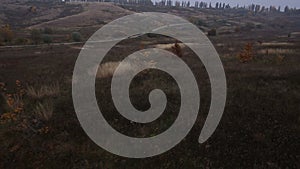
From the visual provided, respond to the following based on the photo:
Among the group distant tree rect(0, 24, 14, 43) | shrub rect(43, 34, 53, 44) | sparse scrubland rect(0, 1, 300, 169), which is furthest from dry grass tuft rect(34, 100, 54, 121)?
distant tree rect(0, 24, 14, 43)

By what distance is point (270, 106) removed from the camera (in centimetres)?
1034

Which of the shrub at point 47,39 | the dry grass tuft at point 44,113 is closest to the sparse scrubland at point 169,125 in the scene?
the dry grass tuft at point 44,113

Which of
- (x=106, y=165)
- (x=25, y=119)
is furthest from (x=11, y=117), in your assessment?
(x=106, y=165)

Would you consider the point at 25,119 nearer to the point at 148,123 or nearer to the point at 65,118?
the point at 65,118

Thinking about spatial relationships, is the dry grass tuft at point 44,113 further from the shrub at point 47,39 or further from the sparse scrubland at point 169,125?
the shrub at point 47,39

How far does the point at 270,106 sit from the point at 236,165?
3.97 meters

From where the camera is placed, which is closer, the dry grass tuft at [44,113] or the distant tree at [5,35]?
the dry grass tuft at [44,113]

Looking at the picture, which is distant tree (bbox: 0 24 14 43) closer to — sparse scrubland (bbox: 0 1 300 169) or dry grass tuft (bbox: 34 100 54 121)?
sparse scrubland (bbox: 0 1 300 169)

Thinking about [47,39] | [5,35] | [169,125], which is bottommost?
[169,125]

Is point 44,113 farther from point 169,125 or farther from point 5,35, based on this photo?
point 5,35

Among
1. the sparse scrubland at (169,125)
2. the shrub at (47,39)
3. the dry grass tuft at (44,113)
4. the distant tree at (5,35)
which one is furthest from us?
the shrub at (47,39)

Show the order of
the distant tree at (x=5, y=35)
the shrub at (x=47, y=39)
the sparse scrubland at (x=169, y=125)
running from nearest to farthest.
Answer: the sparse scrubland at (x=169, y=125) → the distant tree at (x=5, y=35) → the shrub at (x=47, y=39)

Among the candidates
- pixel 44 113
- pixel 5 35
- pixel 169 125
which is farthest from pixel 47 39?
pixel 169 125

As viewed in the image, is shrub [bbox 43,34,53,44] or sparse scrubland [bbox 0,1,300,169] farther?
shrub [bbox 43,34,53,44]
